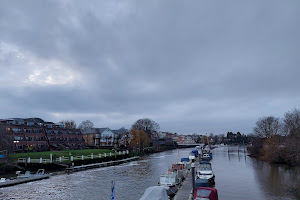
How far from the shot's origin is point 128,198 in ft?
93.4

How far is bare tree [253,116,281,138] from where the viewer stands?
287 feet

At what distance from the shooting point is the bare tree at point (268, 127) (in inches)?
3443

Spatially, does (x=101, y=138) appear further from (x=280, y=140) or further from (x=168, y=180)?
(x=168, y=180)

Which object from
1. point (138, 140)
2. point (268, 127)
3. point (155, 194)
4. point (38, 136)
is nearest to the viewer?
point (155, 194)

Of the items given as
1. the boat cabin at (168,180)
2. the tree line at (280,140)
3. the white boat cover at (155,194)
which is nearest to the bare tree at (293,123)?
the tree line at (280,140)

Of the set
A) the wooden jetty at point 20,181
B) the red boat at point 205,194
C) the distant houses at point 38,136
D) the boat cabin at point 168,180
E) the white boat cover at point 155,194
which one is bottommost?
the wooden jetty at point 20,181

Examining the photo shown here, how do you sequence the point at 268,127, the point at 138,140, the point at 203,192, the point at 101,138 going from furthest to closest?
1. the point at 101,138
2. the point at 138,140
3. the point at 268,127
4. the point at 203,192

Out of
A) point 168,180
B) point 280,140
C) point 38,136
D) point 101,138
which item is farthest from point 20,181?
point 101,138

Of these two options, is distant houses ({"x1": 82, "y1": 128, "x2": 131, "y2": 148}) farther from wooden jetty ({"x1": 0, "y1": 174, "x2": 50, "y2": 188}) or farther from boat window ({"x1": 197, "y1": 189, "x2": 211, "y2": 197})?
boat window ({"x1": 197, "y1": 189, "x2": 211, "y2": 197})

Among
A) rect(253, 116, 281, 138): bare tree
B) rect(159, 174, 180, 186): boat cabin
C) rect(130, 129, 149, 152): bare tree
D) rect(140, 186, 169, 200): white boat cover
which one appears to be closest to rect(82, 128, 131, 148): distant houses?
rect(130, 129, 149, 152): bare tree

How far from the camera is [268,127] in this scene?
296 feet

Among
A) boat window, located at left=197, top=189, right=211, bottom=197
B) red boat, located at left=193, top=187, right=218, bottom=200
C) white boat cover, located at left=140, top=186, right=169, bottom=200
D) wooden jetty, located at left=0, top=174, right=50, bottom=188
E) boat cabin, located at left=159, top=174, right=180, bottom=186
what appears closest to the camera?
white boat cover, located at left=140, top=186, right=169, bottom=200

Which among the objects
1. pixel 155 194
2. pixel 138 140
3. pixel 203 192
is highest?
pixel 138 140

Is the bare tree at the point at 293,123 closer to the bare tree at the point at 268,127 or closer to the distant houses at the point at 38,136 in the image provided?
the bare tree at the point at 268,127
